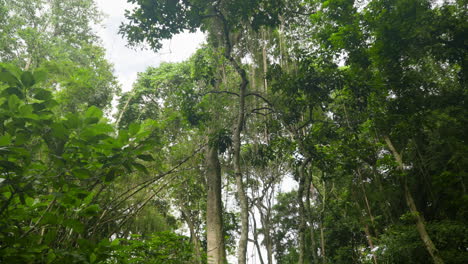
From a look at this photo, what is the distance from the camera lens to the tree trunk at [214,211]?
5278 mm

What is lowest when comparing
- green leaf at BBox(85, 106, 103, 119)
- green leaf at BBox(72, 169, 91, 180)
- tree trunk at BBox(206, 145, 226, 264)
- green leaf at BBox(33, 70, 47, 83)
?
green leaf at BBox(72, 169, 91, 180)

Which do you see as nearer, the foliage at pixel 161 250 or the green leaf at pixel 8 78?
the green leaf at pixel 8 78

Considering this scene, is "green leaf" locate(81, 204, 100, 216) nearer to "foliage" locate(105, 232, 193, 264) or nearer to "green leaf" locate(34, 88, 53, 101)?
"green leaf" locate(34, 88, 53, 101)

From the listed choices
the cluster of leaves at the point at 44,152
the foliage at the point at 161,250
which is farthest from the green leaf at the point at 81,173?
the foliage at the point at 161,250

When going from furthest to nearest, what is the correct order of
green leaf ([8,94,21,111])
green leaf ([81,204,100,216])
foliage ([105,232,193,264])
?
1. foliage ([105,232,193,264])
2. green leaf ([81,204,100,216])
3. green leaf ([8,94,21,111])

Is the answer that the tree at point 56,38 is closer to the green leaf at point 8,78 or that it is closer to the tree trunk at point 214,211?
the tree trunk at point 214,211

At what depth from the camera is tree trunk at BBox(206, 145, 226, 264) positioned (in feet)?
17.3

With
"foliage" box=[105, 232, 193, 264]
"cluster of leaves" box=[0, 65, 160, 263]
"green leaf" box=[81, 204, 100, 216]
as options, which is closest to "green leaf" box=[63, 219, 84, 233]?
"cluster of leaves" box=[0, 65, 160, 263]

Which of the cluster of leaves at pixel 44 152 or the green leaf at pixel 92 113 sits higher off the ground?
the green leaf at pixel 92 113

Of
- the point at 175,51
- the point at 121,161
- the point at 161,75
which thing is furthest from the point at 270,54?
the point at 121,161

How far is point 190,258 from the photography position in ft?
10.7

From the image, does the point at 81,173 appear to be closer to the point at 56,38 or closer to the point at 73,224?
the point at 73,224

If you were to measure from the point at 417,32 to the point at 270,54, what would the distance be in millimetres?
2840

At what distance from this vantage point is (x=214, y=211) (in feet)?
18.4
